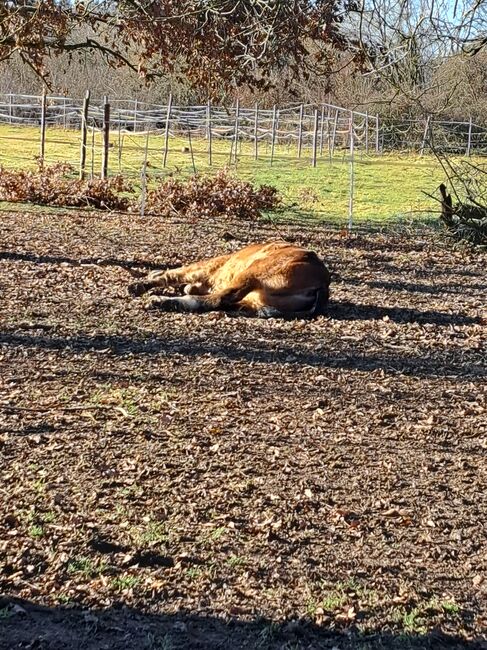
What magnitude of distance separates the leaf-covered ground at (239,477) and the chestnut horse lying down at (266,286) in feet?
0.89

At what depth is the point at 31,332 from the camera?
7430 millimetres

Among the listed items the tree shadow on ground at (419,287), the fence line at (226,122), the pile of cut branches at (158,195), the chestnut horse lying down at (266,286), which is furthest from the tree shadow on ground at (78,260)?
the fence line at (226,122)

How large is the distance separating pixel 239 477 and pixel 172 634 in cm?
158

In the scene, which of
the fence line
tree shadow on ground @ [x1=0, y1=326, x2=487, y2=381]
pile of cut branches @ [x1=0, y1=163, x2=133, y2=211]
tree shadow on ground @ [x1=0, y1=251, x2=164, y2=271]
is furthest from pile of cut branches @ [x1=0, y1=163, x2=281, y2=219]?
the fence line

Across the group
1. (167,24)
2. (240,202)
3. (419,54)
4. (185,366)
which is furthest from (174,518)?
(240,202)

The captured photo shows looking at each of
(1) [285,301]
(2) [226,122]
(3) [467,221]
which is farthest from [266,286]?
(2) [226,122]

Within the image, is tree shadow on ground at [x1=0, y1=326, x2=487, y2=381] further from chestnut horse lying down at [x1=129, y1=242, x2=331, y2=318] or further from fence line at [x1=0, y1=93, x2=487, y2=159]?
fence line at [x1=0, y1=93, x2=487, y2=159]

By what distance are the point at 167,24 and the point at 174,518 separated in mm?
8562

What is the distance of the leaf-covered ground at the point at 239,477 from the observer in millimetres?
3285

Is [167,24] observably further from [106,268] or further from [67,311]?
[67,311]

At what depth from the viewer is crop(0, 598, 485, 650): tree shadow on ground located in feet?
9.95

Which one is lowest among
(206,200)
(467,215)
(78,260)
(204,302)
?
(78,260)

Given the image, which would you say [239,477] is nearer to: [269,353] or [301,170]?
[269,353]

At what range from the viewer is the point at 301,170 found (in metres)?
32.2
